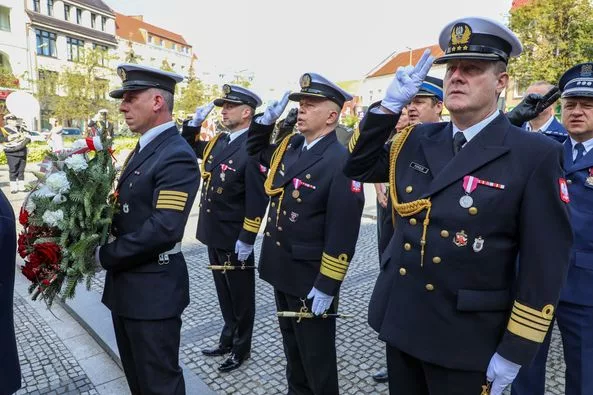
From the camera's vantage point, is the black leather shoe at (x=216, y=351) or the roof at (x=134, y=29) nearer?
the black leather shoe at (x=216, y=351)

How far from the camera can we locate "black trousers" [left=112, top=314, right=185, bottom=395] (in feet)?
8.52

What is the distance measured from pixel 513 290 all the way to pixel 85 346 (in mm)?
3840

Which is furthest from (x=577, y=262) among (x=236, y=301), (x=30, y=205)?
(x=30, y=205)

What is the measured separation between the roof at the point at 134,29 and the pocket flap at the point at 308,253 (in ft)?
185

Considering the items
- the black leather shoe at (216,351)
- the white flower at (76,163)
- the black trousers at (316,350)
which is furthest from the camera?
the black leather shoe at (216,351)

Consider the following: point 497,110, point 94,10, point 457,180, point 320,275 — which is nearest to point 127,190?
point 320,275

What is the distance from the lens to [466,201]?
1.76m

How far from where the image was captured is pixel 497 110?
1.90m

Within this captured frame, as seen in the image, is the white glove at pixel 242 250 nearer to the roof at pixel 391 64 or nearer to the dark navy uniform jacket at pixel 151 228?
the dark navy uniform jacket at pixel 151 228

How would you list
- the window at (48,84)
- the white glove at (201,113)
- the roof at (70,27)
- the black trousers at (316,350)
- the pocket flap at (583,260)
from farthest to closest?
the roof at (70,27)
the window at (48,84)
the white glove at (201,113)
the black trousers at (316,350)
the pocket flap at (583,260)

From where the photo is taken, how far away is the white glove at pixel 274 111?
11.6ft

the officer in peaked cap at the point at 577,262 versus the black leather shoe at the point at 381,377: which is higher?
the officer in peaked cap at the point at 577,262

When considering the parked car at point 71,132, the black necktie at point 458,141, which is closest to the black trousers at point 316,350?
the black necktie at point 458,141

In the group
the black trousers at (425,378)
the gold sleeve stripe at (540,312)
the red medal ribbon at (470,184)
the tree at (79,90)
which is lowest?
the black trousers at (425,378)
